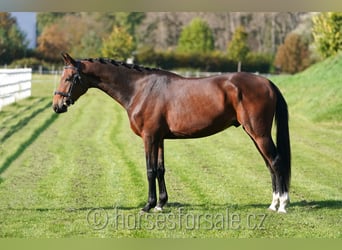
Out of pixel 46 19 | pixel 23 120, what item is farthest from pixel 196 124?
pixel 46 19

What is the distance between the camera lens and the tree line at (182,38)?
21.0 metres

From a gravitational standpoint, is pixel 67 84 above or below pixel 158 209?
above

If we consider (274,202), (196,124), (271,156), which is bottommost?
(274,202)

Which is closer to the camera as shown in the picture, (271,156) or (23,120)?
(271,156)

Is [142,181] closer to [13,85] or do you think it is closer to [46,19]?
[13,85]

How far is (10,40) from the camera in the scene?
2062 centimetres

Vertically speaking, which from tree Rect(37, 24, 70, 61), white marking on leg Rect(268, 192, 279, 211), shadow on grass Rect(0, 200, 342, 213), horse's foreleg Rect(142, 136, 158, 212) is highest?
tree Rect(37, 24, 70, 61)

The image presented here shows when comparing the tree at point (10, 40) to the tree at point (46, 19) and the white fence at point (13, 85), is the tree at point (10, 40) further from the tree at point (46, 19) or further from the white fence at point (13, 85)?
the tree at point (46, 19)

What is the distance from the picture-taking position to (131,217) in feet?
23.8

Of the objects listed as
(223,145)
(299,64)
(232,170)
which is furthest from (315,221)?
(299,64)

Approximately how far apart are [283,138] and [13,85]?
11594 millimetres

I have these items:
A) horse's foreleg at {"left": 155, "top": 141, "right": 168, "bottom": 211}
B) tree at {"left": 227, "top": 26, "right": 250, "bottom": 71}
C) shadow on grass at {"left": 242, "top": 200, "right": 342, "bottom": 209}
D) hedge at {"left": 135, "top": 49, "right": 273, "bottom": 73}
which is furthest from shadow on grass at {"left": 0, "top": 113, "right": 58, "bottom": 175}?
tree at {"left": 227, "top": 26, "right": 250, "bottom": 71}

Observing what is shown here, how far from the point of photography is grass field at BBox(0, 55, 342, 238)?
687 centimetres

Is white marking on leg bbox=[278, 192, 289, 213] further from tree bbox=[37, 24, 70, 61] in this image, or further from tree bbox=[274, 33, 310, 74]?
tree bbox=[274, 33, 310, 74]
